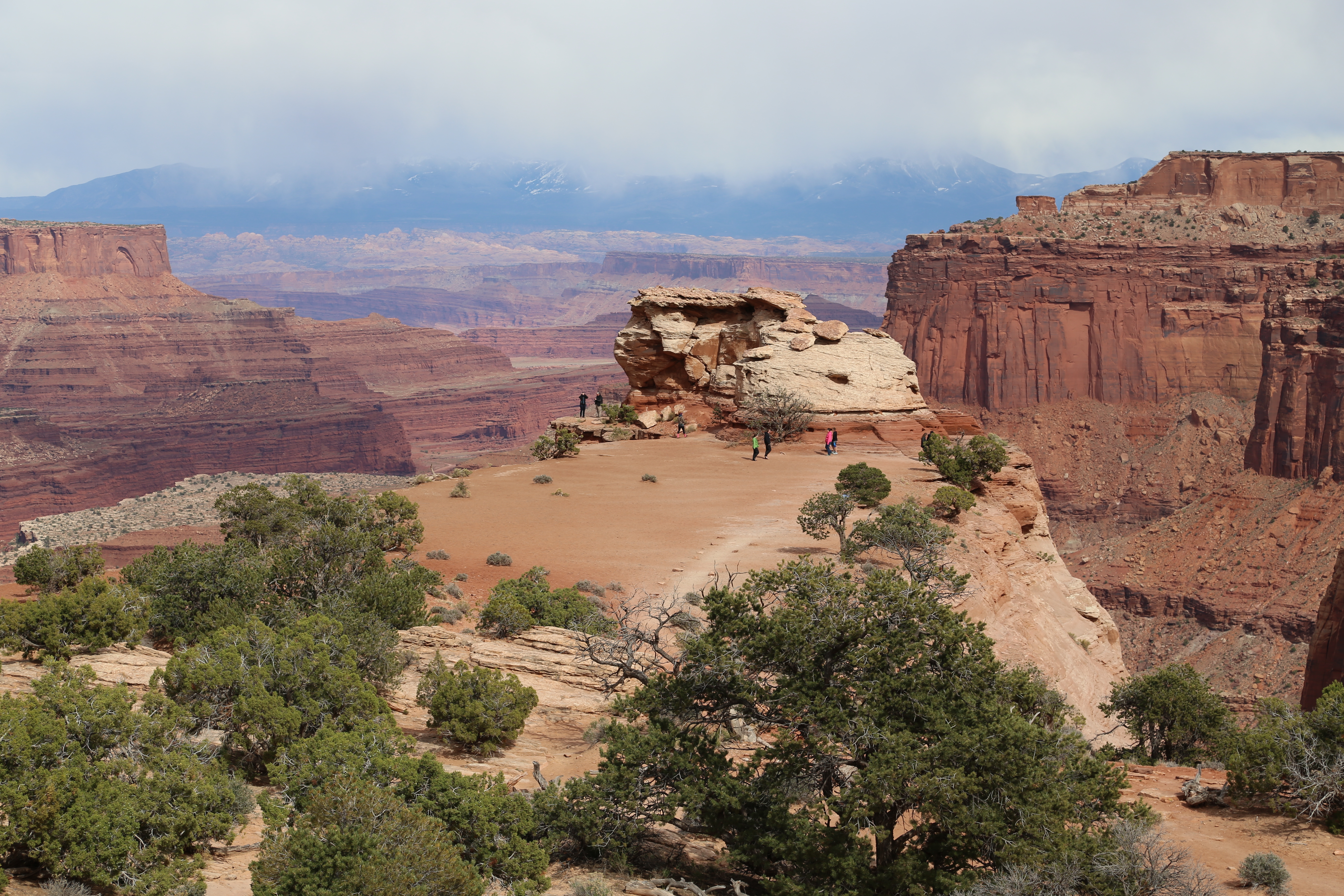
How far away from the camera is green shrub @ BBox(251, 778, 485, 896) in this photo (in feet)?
27.0

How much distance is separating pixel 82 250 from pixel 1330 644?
6575 inches

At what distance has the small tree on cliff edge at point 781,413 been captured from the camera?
34000 mm

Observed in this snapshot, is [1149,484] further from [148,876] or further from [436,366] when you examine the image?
[436,366]

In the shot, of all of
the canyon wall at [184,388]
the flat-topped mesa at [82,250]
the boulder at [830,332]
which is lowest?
the canyon wall at [184,388]

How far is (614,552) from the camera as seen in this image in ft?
75.9

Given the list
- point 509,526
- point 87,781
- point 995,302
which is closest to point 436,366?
point 995,302

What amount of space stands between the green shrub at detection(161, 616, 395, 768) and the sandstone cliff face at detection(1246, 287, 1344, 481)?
2771 inches

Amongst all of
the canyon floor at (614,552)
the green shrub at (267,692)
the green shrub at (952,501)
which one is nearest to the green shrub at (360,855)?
the canyon floor at (614,552)

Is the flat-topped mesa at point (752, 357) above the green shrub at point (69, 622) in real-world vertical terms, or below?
above

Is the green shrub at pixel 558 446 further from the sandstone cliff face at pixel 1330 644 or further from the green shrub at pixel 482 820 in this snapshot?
the green shrub at pixel 482 820

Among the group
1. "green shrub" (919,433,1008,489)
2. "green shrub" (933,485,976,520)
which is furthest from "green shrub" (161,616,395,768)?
"green shrub" (919,433,1008,489)

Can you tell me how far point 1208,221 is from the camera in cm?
9369

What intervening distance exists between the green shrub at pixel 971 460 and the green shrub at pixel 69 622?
761 inches

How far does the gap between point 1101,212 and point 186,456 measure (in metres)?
98.7
